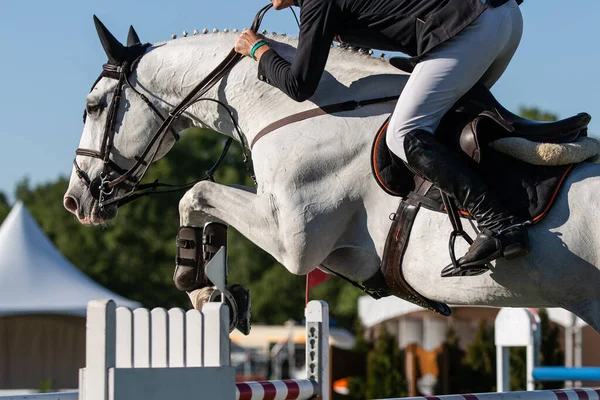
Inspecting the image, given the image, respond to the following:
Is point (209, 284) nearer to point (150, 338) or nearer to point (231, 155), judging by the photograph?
point (150, 338)

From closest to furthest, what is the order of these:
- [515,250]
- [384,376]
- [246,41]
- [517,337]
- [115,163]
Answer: [515,250]
[246,41]
[115,163]
[517,337]
[384,376]

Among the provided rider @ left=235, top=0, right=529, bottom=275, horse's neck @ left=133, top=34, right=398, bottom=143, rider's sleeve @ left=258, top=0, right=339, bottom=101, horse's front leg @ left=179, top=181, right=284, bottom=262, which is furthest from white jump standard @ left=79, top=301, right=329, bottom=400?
horse's neck @ left=133, top=34, right=398, bottom=143

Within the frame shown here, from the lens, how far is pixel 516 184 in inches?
166

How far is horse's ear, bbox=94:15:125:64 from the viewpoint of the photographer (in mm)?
5418

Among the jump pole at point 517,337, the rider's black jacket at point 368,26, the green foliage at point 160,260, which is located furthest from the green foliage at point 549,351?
the green foliage at point 160,260

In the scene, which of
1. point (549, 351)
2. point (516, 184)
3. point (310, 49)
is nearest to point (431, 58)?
point (310, 49)

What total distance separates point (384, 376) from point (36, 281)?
7.39 metres

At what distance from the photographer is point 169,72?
210 inches

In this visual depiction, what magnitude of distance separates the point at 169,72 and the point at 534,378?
4391mm

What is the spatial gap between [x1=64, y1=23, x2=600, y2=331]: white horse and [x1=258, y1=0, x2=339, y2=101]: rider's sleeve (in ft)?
0.76

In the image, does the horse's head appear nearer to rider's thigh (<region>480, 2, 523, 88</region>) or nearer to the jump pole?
rider's thigh (<region>480, 2, 523, 88</region>)

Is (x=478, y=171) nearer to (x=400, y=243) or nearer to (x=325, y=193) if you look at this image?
(x=400, y=243)

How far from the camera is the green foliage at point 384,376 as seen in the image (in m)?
14.0

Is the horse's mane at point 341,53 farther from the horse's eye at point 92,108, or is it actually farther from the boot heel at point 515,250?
the boot heel at point 515,250
